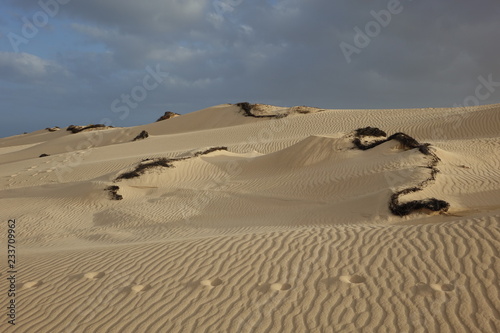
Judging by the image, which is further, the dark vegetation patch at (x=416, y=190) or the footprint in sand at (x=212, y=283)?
the dark vegetation patch at (x=416, y=190)

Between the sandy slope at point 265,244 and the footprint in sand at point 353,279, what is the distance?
0.09 ft

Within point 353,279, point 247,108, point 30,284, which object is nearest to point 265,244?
point 353,279

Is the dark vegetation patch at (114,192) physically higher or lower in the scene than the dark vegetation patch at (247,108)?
lower

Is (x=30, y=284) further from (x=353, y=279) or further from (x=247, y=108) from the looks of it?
(x=247, y=108)

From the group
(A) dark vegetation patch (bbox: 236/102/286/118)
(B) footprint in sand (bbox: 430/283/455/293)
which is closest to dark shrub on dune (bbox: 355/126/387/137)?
(B) footprint in sand (bbox: 430/283/455/293)

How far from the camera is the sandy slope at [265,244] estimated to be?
4.65 meters

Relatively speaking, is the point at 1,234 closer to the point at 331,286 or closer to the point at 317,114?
the point at 331,286

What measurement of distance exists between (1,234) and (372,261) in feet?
34.9

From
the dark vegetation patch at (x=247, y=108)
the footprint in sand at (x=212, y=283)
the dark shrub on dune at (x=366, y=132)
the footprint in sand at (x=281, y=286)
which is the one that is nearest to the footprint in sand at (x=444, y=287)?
the footprint in sand at (x=281, y=286)

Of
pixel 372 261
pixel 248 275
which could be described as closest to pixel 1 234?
pixel 248 275

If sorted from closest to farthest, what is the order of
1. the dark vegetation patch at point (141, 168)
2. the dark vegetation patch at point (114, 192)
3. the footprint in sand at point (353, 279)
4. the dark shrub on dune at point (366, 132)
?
the footprint in sand at point (353, 279) → the dark vegetation patch at point (114, 192) → the dark vegetation patch at point (141, 168) → the dark shrub on dune at point (366, 132)

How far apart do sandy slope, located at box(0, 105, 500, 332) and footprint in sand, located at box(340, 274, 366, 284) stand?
1.0 inches

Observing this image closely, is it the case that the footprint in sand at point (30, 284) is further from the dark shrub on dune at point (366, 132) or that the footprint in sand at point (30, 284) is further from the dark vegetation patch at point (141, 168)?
the dark shrub on dune at point (366, 132)

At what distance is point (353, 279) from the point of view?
17.1 feet
